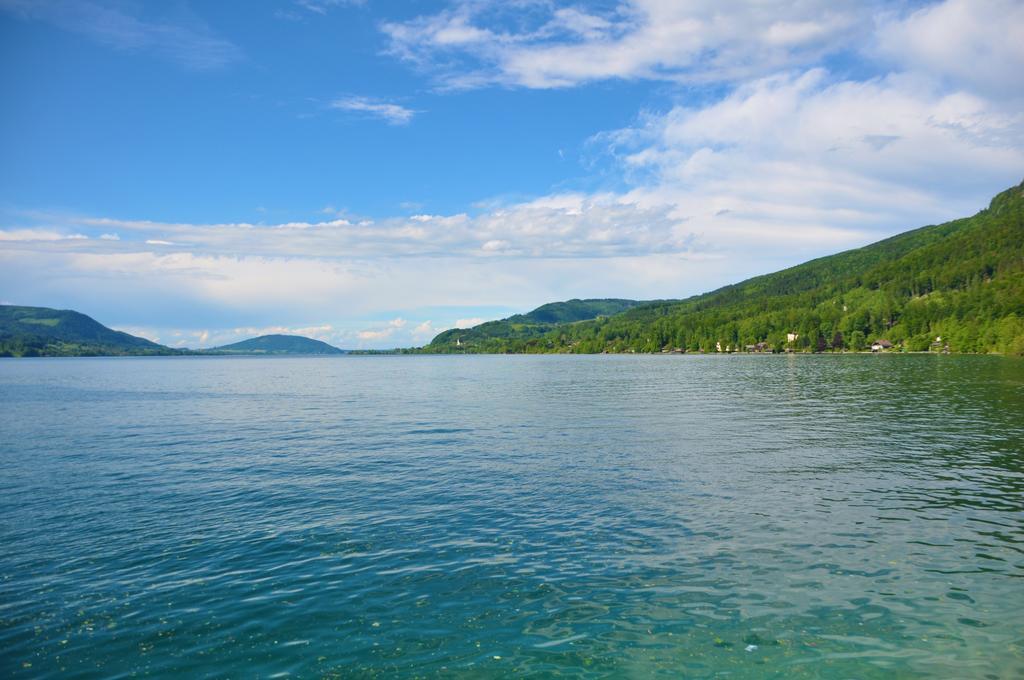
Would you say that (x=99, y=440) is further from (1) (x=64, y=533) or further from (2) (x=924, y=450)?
(2) (x=924, y=450)

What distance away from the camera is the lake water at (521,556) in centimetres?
1529

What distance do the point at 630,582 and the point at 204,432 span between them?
51433 mm

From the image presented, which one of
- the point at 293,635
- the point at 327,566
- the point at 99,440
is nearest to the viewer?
the point at 293,635

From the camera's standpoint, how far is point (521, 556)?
21.8m

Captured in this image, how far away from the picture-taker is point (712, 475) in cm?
3450

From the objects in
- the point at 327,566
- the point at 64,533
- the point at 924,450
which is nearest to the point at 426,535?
the point at 327,566

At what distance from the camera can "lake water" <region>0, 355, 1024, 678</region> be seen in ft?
50.2

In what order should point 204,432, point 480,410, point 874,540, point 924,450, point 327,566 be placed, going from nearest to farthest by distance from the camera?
point 327,566, point 874,540, point 924,450, point 204,432, point 480,410

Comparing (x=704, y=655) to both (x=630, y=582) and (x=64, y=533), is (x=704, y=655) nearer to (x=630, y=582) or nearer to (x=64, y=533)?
(x=630, y=582)

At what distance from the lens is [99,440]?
171 feet

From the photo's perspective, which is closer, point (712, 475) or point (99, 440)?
point (712, 475)

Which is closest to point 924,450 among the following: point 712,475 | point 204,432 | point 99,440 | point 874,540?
point 712,475

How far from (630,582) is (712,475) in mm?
17216

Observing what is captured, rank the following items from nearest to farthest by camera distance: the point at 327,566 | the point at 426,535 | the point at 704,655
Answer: the point at 704,655, the point at 327,566, the point at 426,535
